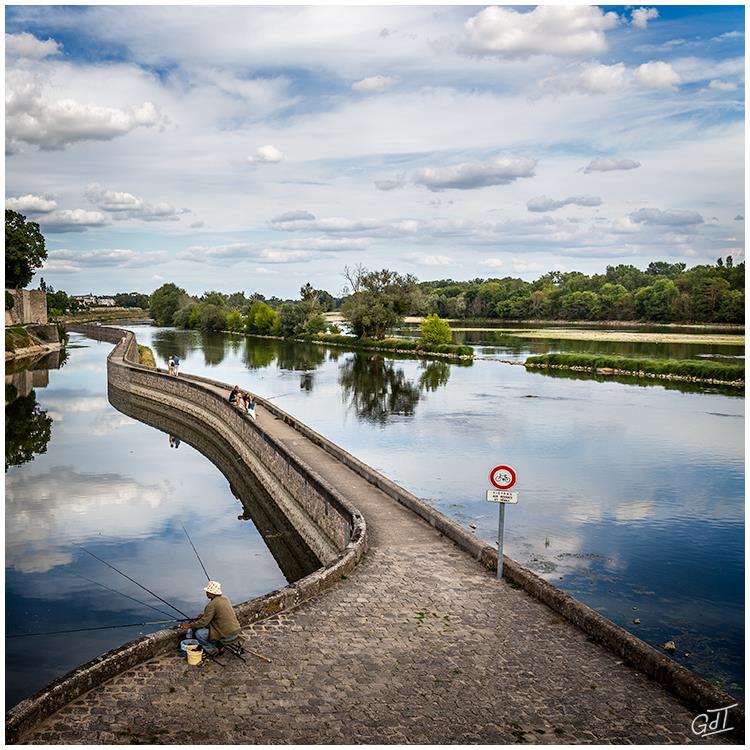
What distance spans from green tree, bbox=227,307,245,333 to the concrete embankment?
10370cm

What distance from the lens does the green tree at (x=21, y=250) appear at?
65625 millimetres

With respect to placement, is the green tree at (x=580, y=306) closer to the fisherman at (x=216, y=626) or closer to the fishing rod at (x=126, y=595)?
the fishing rod at (x=126, y=595)

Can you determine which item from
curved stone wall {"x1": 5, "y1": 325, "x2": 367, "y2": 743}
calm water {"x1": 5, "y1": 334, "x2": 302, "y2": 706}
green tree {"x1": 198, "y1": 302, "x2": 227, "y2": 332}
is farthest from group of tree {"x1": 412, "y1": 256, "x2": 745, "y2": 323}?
calm water {"x1": 5, "y1": 334, "x2": 302, "y2": 706}

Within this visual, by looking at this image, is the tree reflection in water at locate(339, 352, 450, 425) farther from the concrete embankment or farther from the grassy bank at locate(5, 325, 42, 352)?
the grassy bank at locate(5, 325, 42, 352)

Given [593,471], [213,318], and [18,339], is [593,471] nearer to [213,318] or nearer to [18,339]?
[18,339]

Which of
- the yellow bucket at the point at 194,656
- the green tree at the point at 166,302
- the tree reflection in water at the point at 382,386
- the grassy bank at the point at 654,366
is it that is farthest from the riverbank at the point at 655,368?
the green tree at the point at 166,302

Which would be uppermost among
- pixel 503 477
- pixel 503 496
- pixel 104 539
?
pixel 503 477

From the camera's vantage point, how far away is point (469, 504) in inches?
742

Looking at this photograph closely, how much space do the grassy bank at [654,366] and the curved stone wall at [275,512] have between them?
2920cm

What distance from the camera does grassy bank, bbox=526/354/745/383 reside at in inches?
1784

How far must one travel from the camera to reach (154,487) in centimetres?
2211

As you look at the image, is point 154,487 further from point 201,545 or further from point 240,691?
point 240,691

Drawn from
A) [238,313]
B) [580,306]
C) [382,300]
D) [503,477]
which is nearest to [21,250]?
[382,300]

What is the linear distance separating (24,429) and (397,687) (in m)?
27.6
